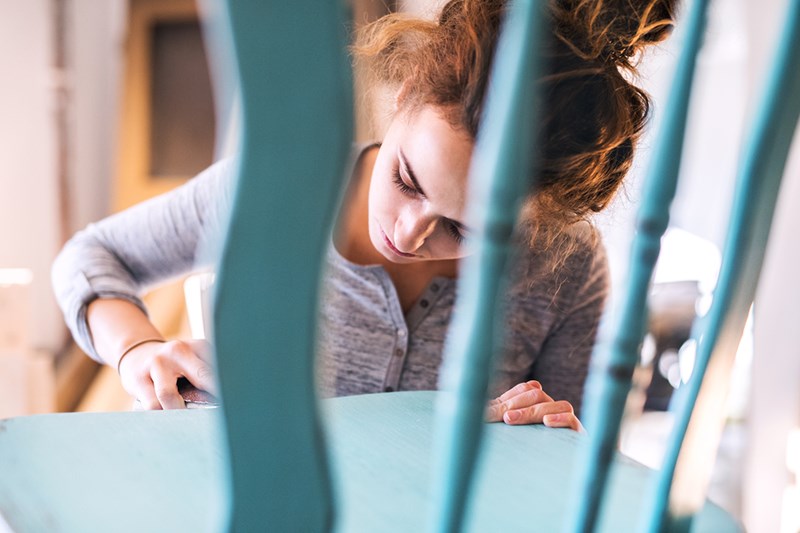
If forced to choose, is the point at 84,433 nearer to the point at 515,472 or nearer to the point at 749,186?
the point at 515,472

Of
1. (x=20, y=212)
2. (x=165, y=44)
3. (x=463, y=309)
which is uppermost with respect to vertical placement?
(x=165, y=44)

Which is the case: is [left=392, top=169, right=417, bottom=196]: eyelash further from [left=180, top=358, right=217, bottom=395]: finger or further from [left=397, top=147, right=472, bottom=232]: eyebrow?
[left=180, top=358, right=217, bottom=395]: finger

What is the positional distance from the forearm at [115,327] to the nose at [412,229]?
9.2 inches

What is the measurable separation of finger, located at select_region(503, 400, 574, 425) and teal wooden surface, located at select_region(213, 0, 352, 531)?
0.31 meters

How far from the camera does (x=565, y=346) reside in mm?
920

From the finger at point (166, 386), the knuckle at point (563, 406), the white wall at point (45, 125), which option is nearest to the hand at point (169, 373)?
the finger at point (166, 386)

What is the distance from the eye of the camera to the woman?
1.69 feet

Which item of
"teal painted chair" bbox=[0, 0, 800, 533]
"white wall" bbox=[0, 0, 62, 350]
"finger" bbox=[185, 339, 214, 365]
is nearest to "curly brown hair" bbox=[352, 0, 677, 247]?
"teal painted chair" bbox=[0, 0, 800, 533]

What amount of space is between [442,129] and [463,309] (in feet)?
0.87

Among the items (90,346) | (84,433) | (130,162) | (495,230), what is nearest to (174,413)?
(84,433)

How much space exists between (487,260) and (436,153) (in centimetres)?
29

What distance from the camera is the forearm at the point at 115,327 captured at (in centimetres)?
67

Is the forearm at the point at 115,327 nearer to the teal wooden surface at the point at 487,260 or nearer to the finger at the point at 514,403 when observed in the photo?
the finger at the point at 514,403

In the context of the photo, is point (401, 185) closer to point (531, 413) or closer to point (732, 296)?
point (531, 413)
